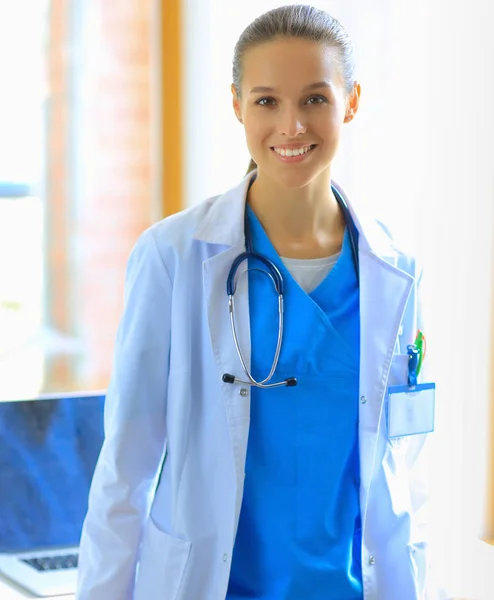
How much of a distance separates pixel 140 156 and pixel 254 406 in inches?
48.0

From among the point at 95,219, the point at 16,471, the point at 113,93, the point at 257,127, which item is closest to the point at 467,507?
the point at 257,127

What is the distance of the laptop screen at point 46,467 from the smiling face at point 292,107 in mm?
946

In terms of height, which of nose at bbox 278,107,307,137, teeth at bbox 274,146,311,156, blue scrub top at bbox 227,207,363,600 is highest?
nose at bbox 278,107,307,137

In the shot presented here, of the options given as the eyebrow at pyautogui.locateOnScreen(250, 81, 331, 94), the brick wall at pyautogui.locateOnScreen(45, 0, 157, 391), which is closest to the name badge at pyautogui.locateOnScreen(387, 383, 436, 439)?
the eyebrow at pyautogui.locateOnScreen(250, 81, 331, 94)

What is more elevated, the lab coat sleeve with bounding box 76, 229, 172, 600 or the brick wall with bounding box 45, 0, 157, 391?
the brick wall with bounding box 45, 0, 157, 391

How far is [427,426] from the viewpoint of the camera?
136cm

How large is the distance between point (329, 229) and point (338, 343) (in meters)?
0.19

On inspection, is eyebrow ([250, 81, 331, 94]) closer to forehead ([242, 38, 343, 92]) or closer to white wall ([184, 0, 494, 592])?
forehead ([242, 38, 343, 92])

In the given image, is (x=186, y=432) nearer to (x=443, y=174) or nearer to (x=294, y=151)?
(x=294, y=151)

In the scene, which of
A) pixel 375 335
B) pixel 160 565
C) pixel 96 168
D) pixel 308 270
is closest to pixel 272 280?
pixel 308 270

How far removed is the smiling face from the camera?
121 cm

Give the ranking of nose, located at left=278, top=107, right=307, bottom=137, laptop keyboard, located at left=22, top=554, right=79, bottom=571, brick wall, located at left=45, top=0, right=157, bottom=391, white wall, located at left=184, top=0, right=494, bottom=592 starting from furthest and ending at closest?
brick wall, located at left=45, top=0, right=157, bottom=391, laptop keyboard, located at left=22, top=554, right=79, bottom=571, white wall, located at left=184, top=0, right=494, bottom=592, nose, located at left=278, top=107, right=307, bottom=137

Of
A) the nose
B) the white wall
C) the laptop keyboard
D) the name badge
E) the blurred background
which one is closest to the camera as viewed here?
the nose

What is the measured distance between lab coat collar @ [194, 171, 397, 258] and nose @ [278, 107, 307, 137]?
0.49 feet
